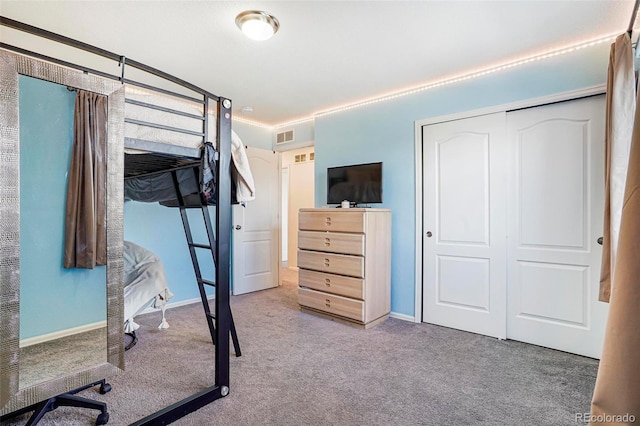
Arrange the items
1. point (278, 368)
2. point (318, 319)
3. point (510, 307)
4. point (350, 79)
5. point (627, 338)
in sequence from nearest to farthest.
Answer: point (627, 338) → point (278, 368) → point (510, 307) → point (350, 79) → point (318, 319)

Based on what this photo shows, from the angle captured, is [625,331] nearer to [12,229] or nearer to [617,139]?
[12,229]

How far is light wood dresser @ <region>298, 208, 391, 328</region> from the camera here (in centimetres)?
310

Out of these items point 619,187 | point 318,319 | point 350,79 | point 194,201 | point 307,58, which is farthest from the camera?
point 318,319

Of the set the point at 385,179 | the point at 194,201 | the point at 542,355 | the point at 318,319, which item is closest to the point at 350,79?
the point at 385,179

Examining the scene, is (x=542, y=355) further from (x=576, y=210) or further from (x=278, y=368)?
(x=278, y=368)

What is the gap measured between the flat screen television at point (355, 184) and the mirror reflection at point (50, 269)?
2.59m

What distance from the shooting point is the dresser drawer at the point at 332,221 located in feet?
10.2

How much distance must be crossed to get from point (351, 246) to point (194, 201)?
1496 millimetres

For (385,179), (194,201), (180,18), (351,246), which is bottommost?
(351,246)

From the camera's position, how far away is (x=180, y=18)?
212cm

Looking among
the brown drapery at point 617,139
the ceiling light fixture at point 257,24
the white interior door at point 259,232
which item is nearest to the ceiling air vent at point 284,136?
the white interior door at point 259,232

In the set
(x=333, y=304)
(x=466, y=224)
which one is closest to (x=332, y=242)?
(x=333, y=304)

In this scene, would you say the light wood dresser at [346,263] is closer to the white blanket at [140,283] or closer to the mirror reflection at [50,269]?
the white blanket at [140,283]

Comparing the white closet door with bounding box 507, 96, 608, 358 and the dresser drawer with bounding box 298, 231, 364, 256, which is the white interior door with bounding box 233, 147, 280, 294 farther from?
the white closet door with bounding box 507, 96, 608, 358
